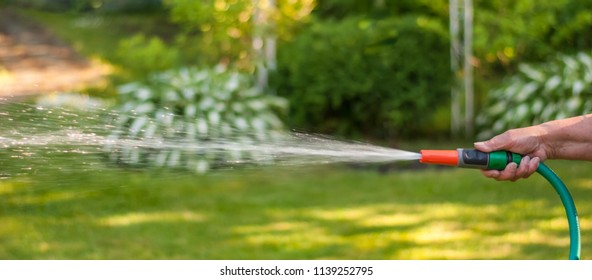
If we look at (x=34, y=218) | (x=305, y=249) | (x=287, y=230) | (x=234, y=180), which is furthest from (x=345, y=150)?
(x=234, y=180)

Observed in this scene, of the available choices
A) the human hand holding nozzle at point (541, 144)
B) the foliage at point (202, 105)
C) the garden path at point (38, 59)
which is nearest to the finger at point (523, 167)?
the human hand holding nozzle at point (541, 144)

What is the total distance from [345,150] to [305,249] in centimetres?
204

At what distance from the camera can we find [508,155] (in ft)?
6.86

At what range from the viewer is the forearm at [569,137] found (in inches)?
87.5

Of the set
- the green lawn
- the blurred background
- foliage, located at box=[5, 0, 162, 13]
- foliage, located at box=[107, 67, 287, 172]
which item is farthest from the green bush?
foliage, located at box=[5, 0, 162, 13]

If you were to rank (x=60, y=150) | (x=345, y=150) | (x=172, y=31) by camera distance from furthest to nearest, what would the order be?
(x=172, y=31) < (x=60, y=150) < (x=345, y=150)

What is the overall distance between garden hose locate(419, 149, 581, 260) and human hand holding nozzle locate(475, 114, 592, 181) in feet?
0.06

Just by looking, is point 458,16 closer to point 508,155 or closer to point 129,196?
point 129,196

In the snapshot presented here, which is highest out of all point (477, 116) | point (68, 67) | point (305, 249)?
point (68, 67)

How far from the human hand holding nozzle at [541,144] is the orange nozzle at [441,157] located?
0.08m

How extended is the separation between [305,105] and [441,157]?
4.69 metres

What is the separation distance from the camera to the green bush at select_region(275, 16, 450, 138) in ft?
21.9

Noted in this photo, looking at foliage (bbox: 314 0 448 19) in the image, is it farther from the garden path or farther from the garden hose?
the garden hose

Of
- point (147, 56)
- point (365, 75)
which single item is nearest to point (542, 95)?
point (365, 75)
